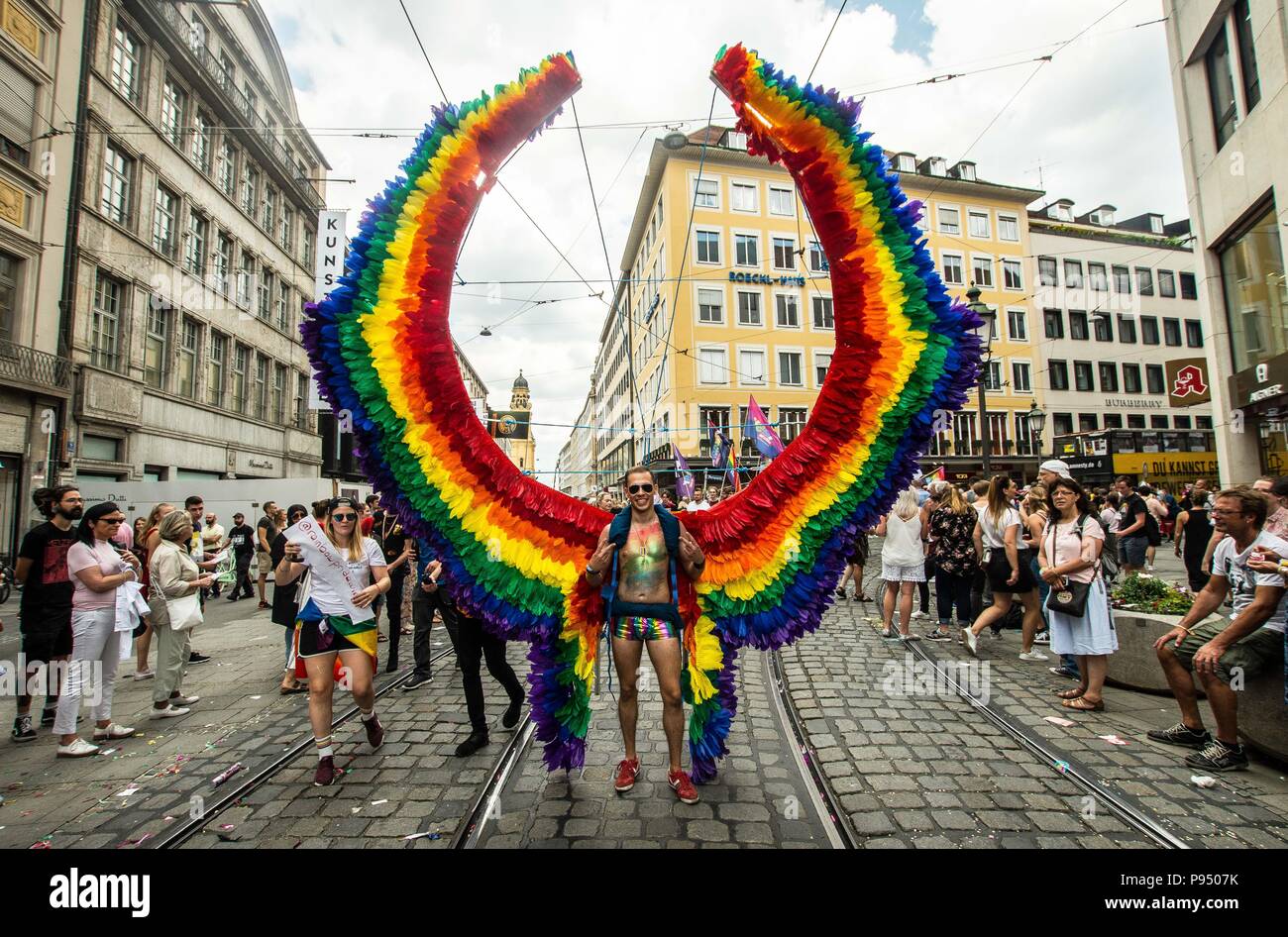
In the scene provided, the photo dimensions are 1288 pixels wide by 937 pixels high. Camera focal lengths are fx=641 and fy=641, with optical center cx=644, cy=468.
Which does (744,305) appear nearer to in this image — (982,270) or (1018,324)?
(982,270)

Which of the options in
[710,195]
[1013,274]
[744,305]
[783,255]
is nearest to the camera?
[710,195]

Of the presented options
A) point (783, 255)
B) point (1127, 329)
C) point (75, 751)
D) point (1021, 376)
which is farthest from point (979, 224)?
point (75, 751)

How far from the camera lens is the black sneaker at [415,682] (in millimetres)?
5684

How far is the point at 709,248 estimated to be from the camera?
95.2ft

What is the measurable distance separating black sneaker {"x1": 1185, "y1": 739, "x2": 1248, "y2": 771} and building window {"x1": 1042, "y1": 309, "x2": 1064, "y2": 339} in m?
36.2

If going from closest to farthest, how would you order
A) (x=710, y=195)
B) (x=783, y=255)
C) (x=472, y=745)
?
(x=472, y=745) → (x=710, y=195) → (x=783, y=255)

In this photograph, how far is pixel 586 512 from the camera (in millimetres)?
3727

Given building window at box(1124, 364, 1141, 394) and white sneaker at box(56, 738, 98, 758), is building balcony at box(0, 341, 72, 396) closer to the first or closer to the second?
white sneaker at box(56, 738, 98, 758)

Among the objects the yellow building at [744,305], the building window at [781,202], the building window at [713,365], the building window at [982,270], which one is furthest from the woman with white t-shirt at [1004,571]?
the building window at [982,270]

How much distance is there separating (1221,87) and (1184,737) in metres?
12.3

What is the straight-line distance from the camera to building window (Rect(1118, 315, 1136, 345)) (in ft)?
116

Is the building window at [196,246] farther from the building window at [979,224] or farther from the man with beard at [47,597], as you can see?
the building window at [979,224]

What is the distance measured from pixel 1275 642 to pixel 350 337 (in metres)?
5.41
